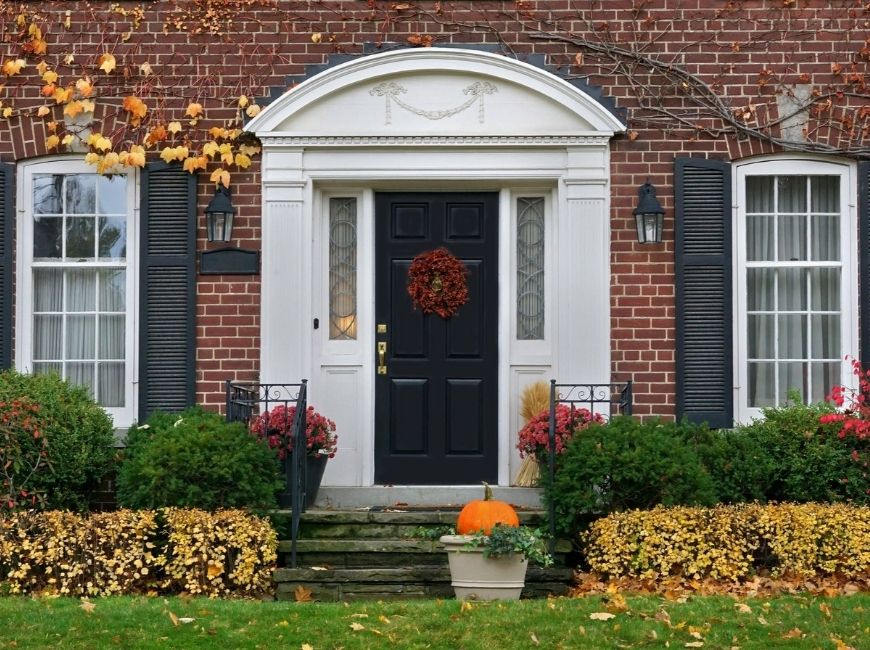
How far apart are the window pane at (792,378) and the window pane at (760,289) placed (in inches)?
17.7

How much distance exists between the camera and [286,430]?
9.61m

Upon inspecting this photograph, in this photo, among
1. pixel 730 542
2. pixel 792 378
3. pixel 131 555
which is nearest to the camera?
pixel 131 555

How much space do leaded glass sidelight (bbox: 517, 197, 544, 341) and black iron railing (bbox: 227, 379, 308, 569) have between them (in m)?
1.76

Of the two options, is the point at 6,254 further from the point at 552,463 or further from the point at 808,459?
the point at 808,459

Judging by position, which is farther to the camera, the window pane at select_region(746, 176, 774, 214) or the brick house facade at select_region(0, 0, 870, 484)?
the window pane at select_region(746, 176, 774, 214)

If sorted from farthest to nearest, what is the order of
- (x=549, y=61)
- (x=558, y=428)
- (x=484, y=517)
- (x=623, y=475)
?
1. (x=549, y=61)
2. (x=558, y=428)
3. (x=623, y=475)
4. (x=484, y=517)

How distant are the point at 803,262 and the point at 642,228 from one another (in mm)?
1263

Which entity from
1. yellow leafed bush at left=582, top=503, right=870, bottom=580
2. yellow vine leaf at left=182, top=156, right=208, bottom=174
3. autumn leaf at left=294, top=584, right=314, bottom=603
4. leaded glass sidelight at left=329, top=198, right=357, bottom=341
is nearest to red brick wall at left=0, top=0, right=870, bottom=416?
yellow vine leaf at left=182, top=156, right=208, bottom=174

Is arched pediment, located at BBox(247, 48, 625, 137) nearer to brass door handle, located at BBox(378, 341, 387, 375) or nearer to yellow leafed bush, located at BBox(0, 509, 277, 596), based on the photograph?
brass door handle, located at BBox(378, 341, 387, 375)

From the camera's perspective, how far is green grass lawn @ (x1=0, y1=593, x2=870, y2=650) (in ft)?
23.1

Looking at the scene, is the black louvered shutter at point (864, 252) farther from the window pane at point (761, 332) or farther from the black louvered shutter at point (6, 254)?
the black louvered shutter at point (6, 254)

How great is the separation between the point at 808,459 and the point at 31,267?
5.73m

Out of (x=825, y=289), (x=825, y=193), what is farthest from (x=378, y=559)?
(x=825, y=193)

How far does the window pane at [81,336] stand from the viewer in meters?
10.5
